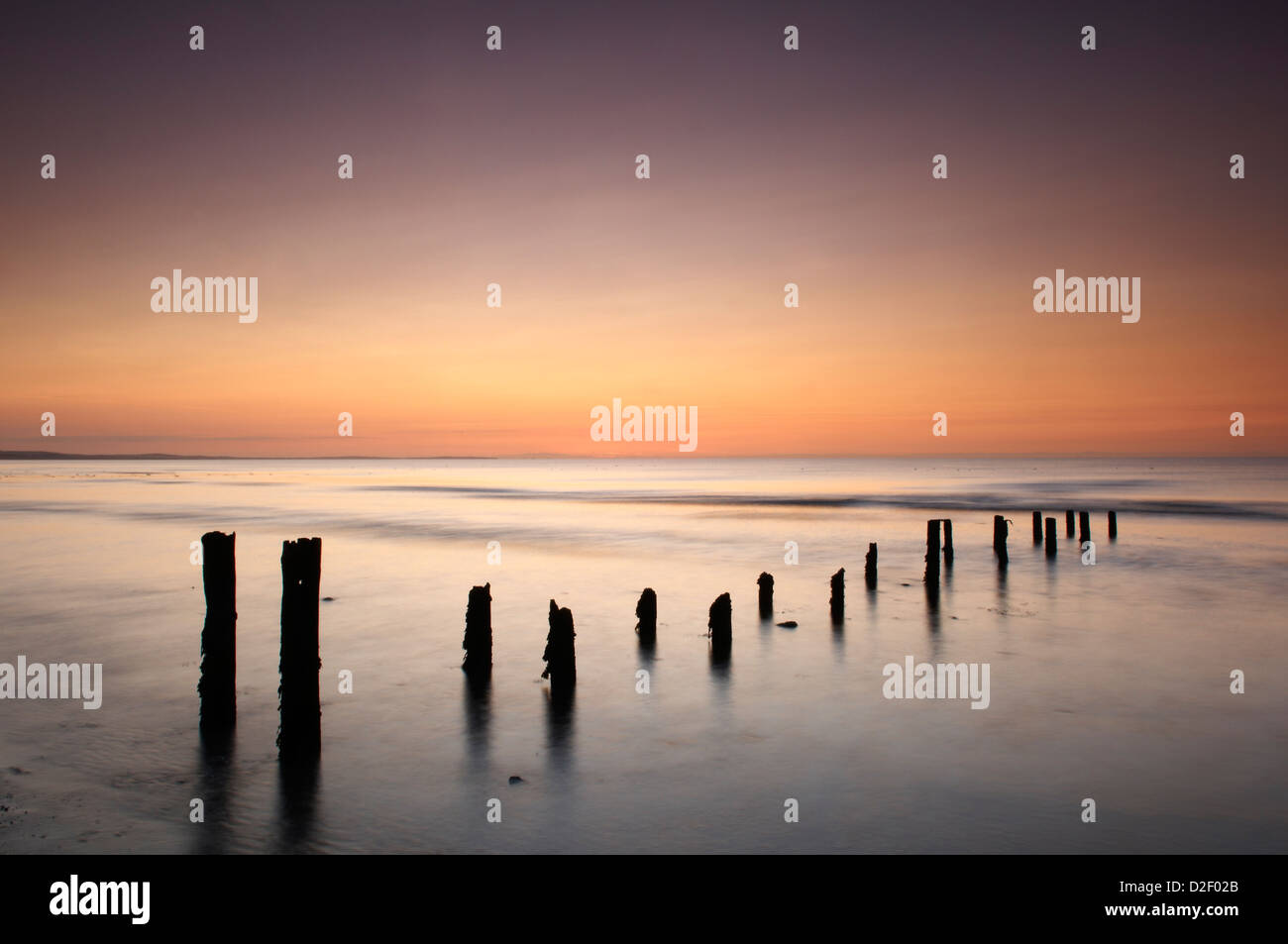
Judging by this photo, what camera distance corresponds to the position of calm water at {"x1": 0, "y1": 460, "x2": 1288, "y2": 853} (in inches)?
320

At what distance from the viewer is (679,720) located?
1144cm

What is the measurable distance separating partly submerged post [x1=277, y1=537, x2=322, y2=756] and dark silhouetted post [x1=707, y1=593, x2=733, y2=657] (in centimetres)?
734

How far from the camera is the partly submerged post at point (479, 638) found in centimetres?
1294

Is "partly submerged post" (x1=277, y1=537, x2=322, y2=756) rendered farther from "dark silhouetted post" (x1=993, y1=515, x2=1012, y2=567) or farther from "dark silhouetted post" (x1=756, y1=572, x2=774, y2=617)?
"dark silhouetted post" (x1=993, y1=515, x2=1012, y2=567)

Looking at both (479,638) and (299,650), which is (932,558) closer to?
(479,638)

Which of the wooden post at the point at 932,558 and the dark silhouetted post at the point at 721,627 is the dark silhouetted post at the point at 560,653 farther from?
the wooden post at the point at 932,558

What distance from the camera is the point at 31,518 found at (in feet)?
143

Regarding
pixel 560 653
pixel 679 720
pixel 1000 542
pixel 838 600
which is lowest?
pixel 679 720

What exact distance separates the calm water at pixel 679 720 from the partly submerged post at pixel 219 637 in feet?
1.50

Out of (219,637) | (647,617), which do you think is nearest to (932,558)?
(647,617)

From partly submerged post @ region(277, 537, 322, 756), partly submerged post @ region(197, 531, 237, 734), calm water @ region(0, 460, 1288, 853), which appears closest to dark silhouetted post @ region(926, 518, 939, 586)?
calm water @ region(0, 460, 1288, 853)

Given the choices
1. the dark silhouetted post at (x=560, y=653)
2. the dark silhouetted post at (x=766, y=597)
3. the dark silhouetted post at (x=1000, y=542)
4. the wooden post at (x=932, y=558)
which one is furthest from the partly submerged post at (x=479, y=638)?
the dark silhouetted post at (x=1000, y=542)

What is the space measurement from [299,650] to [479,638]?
432 centimetres
